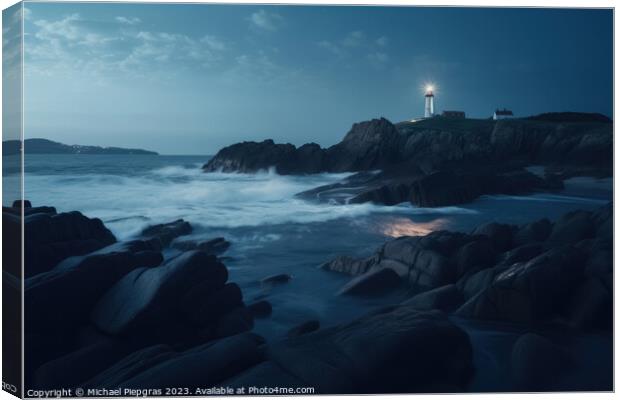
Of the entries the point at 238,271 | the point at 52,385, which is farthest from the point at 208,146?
the point at 52,385

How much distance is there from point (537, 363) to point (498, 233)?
1581 mm

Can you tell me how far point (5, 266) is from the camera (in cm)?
592

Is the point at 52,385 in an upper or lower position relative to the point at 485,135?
lower

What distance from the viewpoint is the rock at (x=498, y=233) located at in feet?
21.1

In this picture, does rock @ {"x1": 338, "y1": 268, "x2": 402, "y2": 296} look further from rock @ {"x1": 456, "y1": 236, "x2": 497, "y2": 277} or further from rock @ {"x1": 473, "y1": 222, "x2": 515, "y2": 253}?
rock @ {"x1": 473, "y1": 222, "x2": 515, "y2": 253}

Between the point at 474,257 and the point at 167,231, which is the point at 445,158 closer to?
the point at 474,257

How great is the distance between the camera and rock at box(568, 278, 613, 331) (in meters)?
6.00

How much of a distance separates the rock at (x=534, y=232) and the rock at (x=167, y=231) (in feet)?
13.4

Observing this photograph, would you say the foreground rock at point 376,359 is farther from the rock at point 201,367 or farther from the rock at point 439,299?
the rock at point 439,299

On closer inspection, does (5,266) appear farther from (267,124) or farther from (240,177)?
(267,124)

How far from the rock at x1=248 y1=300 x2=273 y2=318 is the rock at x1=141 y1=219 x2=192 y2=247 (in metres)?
1.20

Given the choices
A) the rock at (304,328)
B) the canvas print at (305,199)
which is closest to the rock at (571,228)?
the canvas print at (305,199)

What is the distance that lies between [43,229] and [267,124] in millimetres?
2910

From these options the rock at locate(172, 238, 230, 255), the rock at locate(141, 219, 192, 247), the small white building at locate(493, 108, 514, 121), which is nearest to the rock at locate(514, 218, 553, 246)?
the small white building at locate(493, 108, 514, 121)
